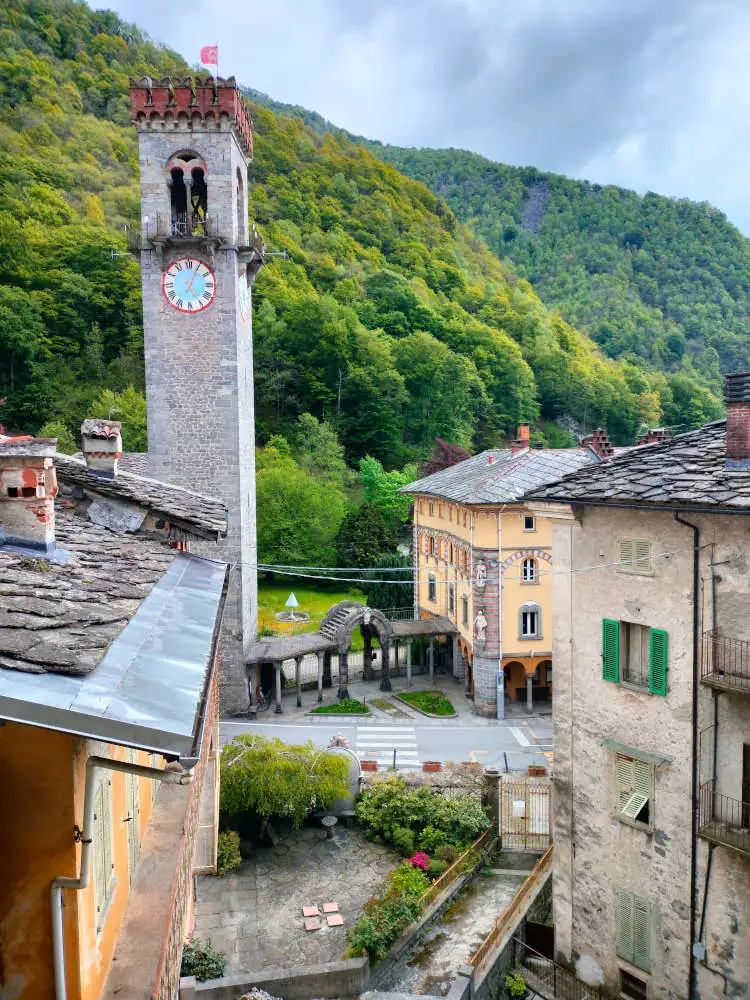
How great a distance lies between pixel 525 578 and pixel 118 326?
47.8 metres

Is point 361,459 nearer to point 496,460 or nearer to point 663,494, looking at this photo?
point 496,460

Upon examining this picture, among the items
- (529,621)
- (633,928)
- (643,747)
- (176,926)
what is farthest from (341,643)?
(176,926)

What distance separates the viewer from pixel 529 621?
3200 centimetres

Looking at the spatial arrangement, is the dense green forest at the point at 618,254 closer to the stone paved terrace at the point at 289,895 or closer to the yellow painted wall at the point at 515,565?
the yellow painted wall at the point at 515,565

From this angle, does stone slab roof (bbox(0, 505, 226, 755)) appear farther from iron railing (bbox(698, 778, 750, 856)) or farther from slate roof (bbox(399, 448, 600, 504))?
slate roof (bbox(399, 448, 600, 504))

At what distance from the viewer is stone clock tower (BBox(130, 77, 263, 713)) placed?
2895cm

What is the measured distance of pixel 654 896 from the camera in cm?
1341

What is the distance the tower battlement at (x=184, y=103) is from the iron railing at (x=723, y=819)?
2833cm

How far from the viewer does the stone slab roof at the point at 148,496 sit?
11281 millimetres

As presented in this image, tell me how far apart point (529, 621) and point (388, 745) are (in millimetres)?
8495

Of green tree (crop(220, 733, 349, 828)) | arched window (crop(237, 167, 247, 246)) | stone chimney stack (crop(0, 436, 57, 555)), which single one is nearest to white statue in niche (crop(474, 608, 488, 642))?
green tree (crop(220, 733, 349, 828))

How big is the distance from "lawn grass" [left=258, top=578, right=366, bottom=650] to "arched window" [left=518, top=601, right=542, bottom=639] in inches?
458

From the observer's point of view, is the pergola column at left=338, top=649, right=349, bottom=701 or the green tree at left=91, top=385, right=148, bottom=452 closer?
the pergola column at left=338, top=649, right=349, bottom=701

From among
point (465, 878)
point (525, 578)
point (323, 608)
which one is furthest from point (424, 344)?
point (465, 878)
